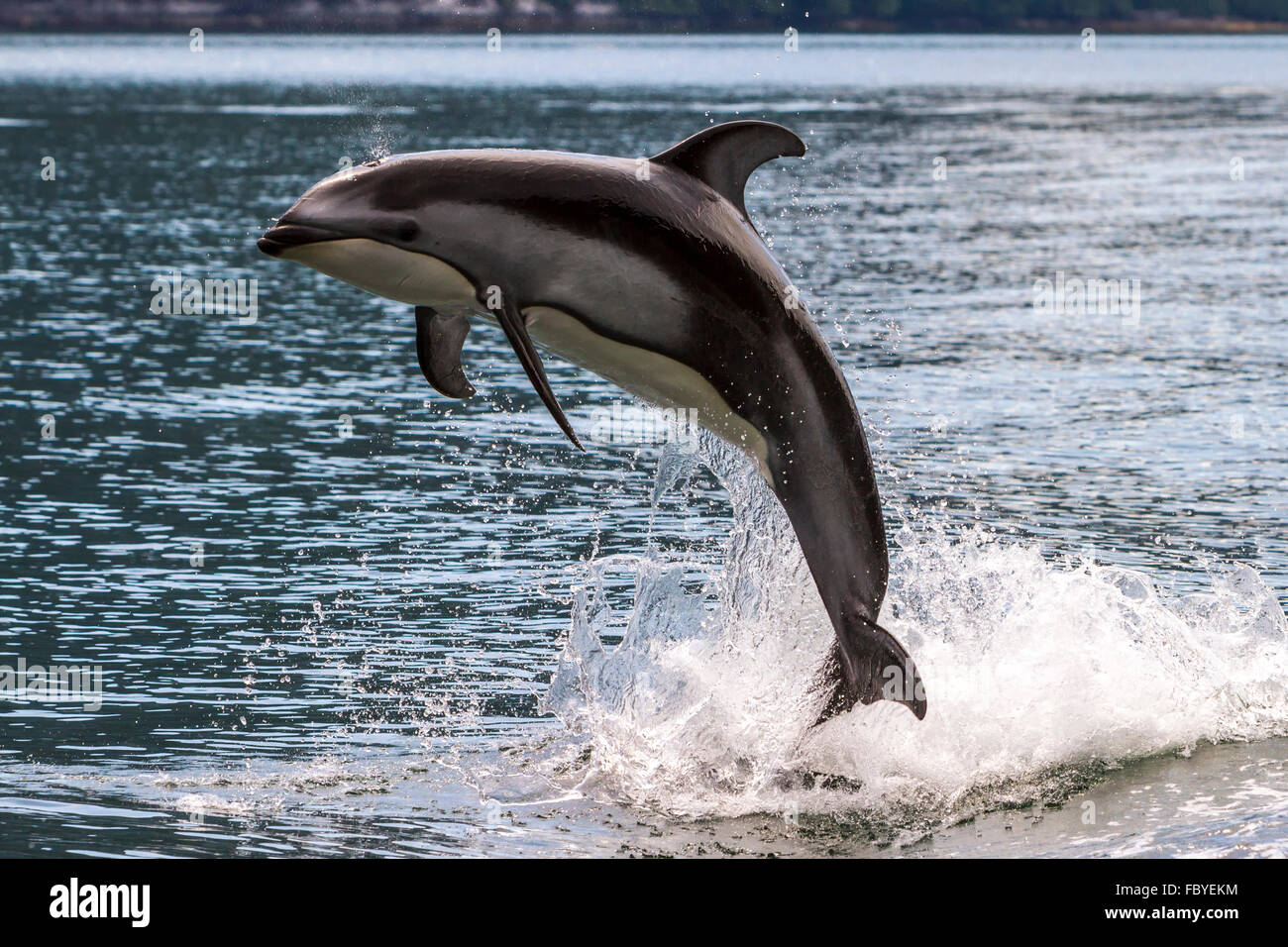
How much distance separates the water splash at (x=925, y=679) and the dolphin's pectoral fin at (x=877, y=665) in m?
0.46

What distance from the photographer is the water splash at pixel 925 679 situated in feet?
30.1

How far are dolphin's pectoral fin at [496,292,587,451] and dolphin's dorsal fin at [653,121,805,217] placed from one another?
3.35ft

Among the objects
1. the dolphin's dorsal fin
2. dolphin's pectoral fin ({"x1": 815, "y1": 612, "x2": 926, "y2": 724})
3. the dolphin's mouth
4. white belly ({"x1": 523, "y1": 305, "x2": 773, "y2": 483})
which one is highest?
the dolphin's dorsal fin

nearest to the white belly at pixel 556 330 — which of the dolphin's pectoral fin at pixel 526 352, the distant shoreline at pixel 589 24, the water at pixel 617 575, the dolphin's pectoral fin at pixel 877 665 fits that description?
the dolphin's pectoral fin at pixel 526 352

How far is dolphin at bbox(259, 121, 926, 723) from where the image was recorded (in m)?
7.54

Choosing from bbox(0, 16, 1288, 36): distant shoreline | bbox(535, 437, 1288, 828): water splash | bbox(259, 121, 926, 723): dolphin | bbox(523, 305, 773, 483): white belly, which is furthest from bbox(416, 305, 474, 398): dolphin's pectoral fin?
bbox(0, 16, 1288, 36): distant shoreline

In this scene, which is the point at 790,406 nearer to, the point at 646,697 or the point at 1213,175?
the point at 646,697

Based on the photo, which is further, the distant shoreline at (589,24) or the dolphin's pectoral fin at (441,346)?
the distant shoreline at (589,24)

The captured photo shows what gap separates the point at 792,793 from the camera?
29.7 ft

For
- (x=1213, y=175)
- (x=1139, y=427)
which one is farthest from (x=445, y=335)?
(x=1213, y=175)

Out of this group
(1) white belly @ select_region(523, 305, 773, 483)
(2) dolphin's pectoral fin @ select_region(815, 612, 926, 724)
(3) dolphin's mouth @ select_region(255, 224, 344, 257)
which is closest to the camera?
(3) dolphin's mouth @ select_region(255, 224, 344, 257)

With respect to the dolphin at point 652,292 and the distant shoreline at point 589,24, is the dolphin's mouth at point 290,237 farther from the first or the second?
the distant shoreline at point 589,24

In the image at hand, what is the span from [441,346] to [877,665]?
2.36 metres

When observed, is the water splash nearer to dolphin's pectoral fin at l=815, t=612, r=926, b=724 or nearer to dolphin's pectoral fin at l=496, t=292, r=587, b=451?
dolphin's pectoral fin at l=815, t=612, r=926, b=724
